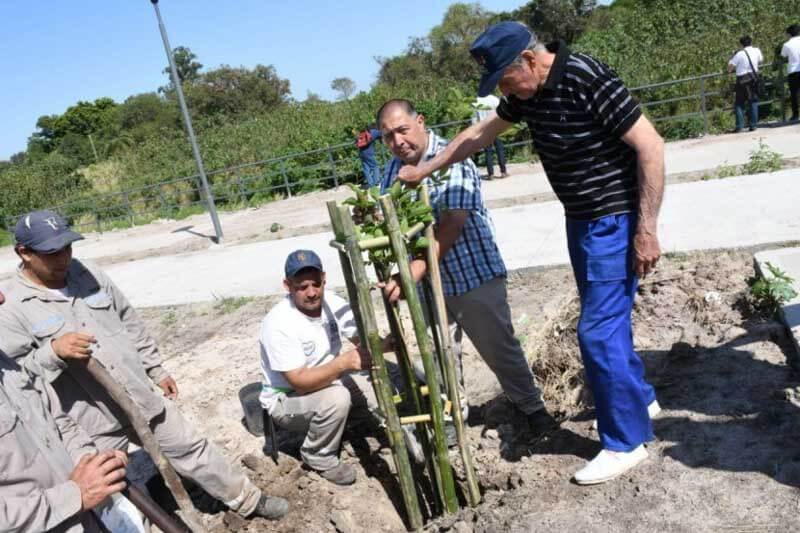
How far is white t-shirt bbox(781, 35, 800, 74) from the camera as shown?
11.5 meters

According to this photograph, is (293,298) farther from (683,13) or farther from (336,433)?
(683,13)

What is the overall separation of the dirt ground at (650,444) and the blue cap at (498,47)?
75.5 inches

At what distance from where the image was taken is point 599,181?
9.86 ft

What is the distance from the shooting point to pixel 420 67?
41469 mm

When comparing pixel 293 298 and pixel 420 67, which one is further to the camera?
pixel 420 67

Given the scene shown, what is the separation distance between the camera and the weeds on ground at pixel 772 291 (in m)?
4.39

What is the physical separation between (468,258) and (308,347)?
42.4 inches

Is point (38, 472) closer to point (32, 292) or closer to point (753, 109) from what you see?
point (32, 292)

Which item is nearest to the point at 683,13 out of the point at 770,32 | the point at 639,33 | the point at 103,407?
the point at 639,33

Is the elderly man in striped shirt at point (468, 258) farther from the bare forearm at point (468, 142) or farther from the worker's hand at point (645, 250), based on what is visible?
the worker's hand at point (645, 250)

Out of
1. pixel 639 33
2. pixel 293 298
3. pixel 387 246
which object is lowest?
pixel 293 298

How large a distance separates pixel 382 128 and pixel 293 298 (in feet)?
3.73

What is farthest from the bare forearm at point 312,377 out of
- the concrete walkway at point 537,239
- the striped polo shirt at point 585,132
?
the concrete walkway at point 537,239

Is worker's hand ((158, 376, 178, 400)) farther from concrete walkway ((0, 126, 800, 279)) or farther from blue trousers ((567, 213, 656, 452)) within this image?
concrete walkway ((0, 126, 800, 279))
